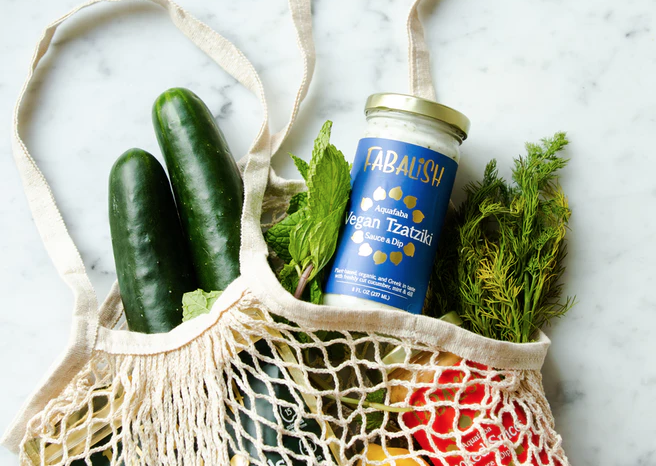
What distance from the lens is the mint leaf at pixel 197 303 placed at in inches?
Result: 29.5

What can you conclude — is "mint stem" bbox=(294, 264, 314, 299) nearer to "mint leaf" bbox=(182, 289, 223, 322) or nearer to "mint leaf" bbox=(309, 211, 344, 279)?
"mint leaf" bbox=(309, 211, 344, 279)

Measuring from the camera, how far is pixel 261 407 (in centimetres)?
70

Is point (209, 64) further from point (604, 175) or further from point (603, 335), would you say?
point (603, 335)

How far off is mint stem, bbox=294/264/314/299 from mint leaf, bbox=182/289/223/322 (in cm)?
11

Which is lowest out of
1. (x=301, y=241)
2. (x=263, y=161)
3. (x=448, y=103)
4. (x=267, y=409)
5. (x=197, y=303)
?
(x=267, y=409)

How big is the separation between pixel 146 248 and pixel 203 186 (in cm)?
11

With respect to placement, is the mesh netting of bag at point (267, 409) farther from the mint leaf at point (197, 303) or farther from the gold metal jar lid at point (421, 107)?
the gold metal jar lid at point (421, 107)

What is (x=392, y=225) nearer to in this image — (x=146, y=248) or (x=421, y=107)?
(x=421, y=107)

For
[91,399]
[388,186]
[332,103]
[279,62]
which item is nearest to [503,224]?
[388,186]

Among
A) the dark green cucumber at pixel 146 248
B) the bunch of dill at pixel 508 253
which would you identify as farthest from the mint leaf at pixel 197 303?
the bunch of dill at pixel 508 253

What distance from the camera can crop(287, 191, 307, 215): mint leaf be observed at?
787 mm

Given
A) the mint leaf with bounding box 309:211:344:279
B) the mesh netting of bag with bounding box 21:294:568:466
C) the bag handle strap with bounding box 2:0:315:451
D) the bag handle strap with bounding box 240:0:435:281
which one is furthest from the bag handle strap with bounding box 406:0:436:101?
the mesh netting of bag with bounding box 21:294:568:466

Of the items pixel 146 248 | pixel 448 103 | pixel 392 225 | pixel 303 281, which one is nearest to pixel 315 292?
pixel 303 281

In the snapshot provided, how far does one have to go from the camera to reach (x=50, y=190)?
2.89ft
